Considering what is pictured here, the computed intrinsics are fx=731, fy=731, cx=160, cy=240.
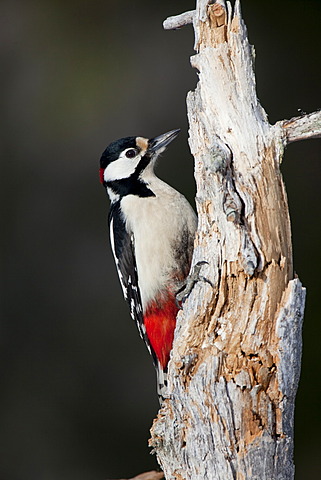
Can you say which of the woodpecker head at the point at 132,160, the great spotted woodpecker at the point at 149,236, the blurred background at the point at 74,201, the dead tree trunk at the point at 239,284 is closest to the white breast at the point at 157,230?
the great spotted woodpecker at the point at 149,236

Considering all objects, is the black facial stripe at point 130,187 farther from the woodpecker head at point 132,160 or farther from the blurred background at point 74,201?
the blurred background at point 74,201

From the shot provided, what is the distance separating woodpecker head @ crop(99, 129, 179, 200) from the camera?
2.40 metres

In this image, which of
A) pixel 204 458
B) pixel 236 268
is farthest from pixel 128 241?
pixel 204 458

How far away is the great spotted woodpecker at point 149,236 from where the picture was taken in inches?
88.1

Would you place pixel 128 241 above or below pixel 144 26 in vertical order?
below

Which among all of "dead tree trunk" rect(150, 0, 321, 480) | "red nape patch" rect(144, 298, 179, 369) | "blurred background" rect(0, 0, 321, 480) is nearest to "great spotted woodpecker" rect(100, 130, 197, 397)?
"red nape patch" rect(144, 298, 179, 369)

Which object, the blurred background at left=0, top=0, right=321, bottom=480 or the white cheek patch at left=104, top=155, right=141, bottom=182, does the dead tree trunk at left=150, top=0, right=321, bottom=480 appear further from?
the blurred background at left=0, top=0, right=321, bottom=480

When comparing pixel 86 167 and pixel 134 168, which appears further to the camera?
pixel 86 167

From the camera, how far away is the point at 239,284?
176 cm

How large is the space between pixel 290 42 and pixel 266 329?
276cm

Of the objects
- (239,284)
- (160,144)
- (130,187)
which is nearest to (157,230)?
(130,187)

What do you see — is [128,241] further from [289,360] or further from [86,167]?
[86,167]

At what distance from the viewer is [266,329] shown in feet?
5.74

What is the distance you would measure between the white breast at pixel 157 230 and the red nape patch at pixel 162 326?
4cm
